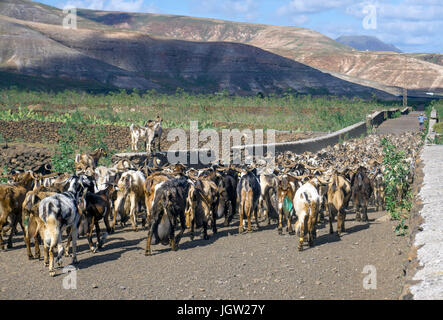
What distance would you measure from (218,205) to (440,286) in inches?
274

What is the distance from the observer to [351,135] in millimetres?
32094

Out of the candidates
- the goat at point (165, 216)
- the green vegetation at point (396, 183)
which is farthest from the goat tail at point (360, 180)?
the goat at point (165, 216)

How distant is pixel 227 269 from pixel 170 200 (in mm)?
1978

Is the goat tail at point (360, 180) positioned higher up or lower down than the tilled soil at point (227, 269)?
higher up

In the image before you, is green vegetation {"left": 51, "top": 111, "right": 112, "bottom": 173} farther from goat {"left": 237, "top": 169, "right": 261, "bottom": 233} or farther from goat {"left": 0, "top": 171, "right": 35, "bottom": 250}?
goat {"left": 237, "top": 169, "right": 261, "bottom": 233}

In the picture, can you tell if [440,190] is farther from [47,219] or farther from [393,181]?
[47,219]

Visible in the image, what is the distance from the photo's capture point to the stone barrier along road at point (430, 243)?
6.12 meters

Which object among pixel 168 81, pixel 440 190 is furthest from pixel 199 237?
pixel 168 81

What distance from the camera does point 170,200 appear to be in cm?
1034

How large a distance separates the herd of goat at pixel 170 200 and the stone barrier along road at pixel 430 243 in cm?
142

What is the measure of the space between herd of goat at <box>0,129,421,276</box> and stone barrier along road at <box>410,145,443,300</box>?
4.67 ft

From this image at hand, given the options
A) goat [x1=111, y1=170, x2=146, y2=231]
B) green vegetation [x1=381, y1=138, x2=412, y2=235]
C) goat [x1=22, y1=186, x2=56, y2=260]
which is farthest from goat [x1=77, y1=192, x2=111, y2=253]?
green vegetation [x1=381, y1=138, x2=412, y2=235]
